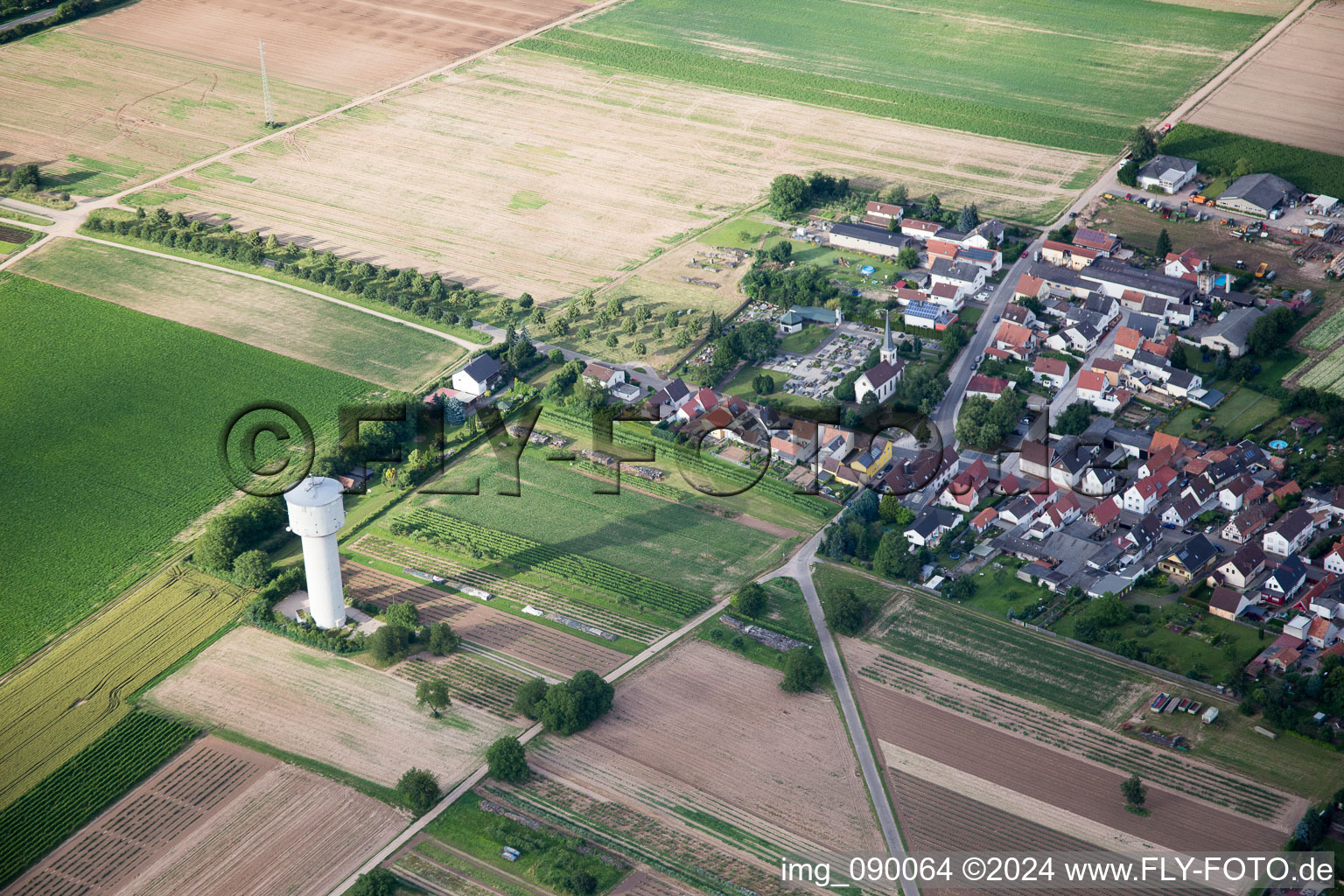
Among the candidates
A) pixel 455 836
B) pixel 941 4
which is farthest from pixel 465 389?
pixel 941 4

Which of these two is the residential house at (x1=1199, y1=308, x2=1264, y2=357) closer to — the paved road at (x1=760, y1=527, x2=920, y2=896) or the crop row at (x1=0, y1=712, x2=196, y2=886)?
the paved road at (x1=760, y1=527, x2=920, y2=896)

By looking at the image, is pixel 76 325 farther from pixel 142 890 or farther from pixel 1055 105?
pixel 1055 105

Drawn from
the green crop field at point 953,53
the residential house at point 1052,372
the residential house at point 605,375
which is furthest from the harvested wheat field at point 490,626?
the green crop field at point 953,53

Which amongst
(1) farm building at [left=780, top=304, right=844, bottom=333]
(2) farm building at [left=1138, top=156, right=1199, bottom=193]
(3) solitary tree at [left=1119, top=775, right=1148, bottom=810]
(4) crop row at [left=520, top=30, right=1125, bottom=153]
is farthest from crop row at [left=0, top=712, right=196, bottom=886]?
(4) crop row at [left=520, top=30, right=1125, bottom=153]

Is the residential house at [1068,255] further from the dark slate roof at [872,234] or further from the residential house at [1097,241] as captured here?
the dark slate roof at [872,234]

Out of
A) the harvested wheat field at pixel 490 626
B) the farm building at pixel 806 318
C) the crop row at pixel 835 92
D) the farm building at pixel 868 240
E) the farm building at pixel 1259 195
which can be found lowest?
the harvested wheat field at pixel 490 626

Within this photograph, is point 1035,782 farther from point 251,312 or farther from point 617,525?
point 251,312

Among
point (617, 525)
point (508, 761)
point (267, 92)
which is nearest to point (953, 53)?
point (267, 92)
